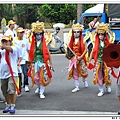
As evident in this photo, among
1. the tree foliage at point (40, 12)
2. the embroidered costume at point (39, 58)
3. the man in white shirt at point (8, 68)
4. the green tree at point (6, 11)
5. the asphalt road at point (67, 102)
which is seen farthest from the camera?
the green tree at point (6, 11)

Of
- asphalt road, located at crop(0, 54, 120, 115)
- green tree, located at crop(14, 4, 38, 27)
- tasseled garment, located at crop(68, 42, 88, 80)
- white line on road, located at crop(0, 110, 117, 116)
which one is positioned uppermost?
green tree, located at crop(14, 4, 38, 27)

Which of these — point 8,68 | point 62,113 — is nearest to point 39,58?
point 8,68

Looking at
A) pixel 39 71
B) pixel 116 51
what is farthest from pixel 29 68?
pixel 116 51

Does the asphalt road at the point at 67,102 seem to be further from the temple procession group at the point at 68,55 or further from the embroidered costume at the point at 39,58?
the embroidered costume at the point at 39,58

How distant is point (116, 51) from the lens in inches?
213

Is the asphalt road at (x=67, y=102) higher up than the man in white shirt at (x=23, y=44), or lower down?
lower down

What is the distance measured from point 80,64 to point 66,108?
67.4 inches

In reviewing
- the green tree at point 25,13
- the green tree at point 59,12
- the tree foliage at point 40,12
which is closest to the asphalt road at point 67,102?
the green tree at point 59,12

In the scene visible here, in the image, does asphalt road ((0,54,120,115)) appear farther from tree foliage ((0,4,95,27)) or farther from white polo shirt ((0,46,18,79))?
tree foliage ((0,4,95,27))

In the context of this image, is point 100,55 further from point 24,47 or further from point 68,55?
point 24,47

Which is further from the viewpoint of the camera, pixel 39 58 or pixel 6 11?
pixel 6 11

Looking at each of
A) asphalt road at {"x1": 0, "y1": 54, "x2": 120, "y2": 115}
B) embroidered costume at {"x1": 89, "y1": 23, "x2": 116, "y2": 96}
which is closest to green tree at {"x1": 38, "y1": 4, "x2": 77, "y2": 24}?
asphalt road at {"x1": 0, "y1": 54, "x2": 120, "y2": 115}

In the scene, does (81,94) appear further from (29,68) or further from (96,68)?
(29,68)

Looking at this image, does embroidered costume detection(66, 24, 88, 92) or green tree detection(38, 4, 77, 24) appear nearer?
embroidered costume detection(66, 24, 88, 92)
